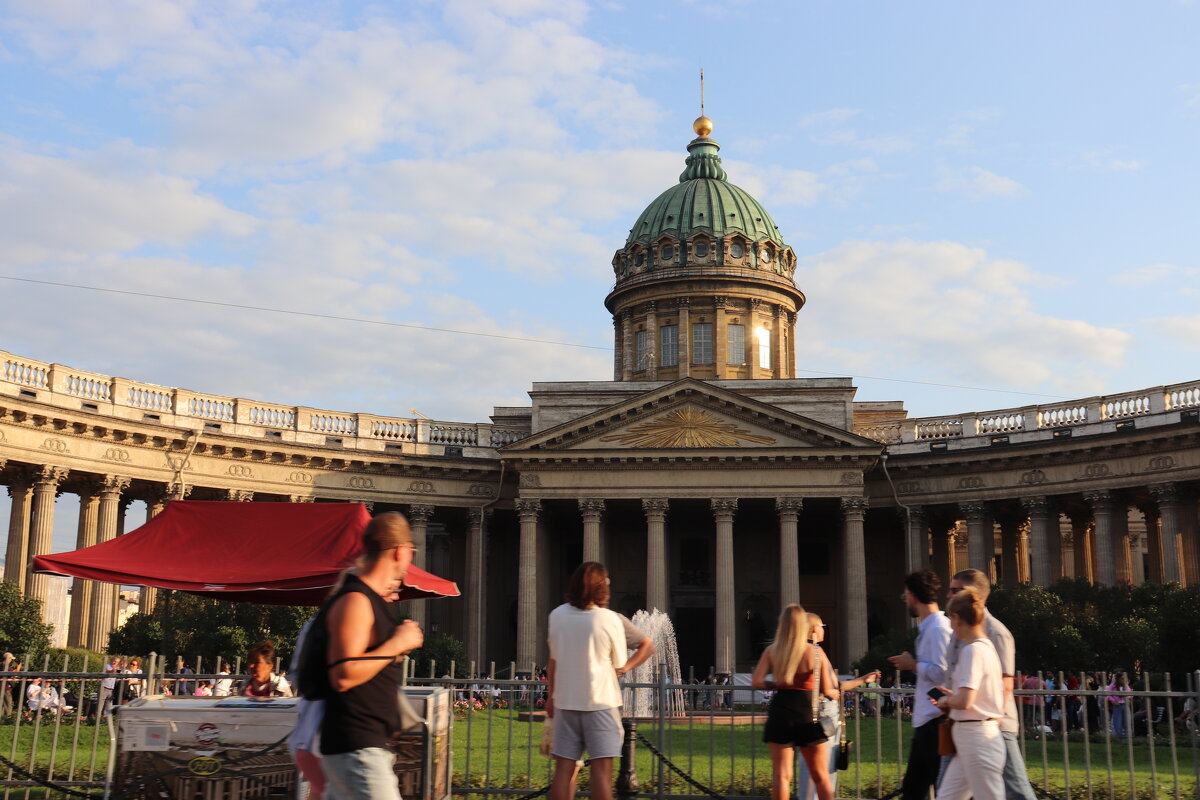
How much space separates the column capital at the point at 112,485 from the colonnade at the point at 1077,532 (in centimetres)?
3003

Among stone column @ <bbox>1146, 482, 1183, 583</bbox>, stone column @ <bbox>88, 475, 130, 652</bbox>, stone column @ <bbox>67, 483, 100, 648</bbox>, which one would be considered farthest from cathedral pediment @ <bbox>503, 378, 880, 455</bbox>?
stone column @ <bbox>67, 483, 100, 648</bbox>

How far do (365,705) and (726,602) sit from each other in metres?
41.1

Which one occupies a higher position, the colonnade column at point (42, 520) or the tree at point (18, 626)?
the colonnade column at point (42, 520)

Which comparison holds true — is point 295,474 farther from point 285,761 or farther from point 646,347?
point 285,761

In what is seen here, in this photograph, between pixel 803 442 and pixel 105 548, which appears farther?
pixel 803 442

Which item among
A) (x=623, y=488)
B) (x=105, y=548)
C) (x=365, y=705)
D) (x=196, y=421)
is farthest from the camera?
(x=623, y=488)

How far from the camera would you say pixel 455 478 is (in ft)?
169

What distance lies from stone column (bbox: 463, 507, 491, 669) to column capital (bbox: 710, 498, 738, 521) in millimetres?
9880

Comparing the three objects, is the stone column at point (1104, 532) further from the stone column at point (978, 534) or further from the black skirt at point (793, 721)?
the black skirt at point (793, 721)

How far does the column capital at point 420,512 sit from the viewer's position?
50.3 metres

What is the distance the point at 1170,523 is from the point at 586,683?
38.4 meters

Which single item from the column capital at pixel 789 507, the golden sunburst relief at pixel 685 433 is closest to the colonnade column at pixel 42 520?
the golden sunburst relief at pixel 685 433

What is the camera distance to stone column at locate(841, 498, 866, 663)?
1844 inches

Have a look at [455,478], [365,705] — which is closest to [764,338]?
[455,478]
